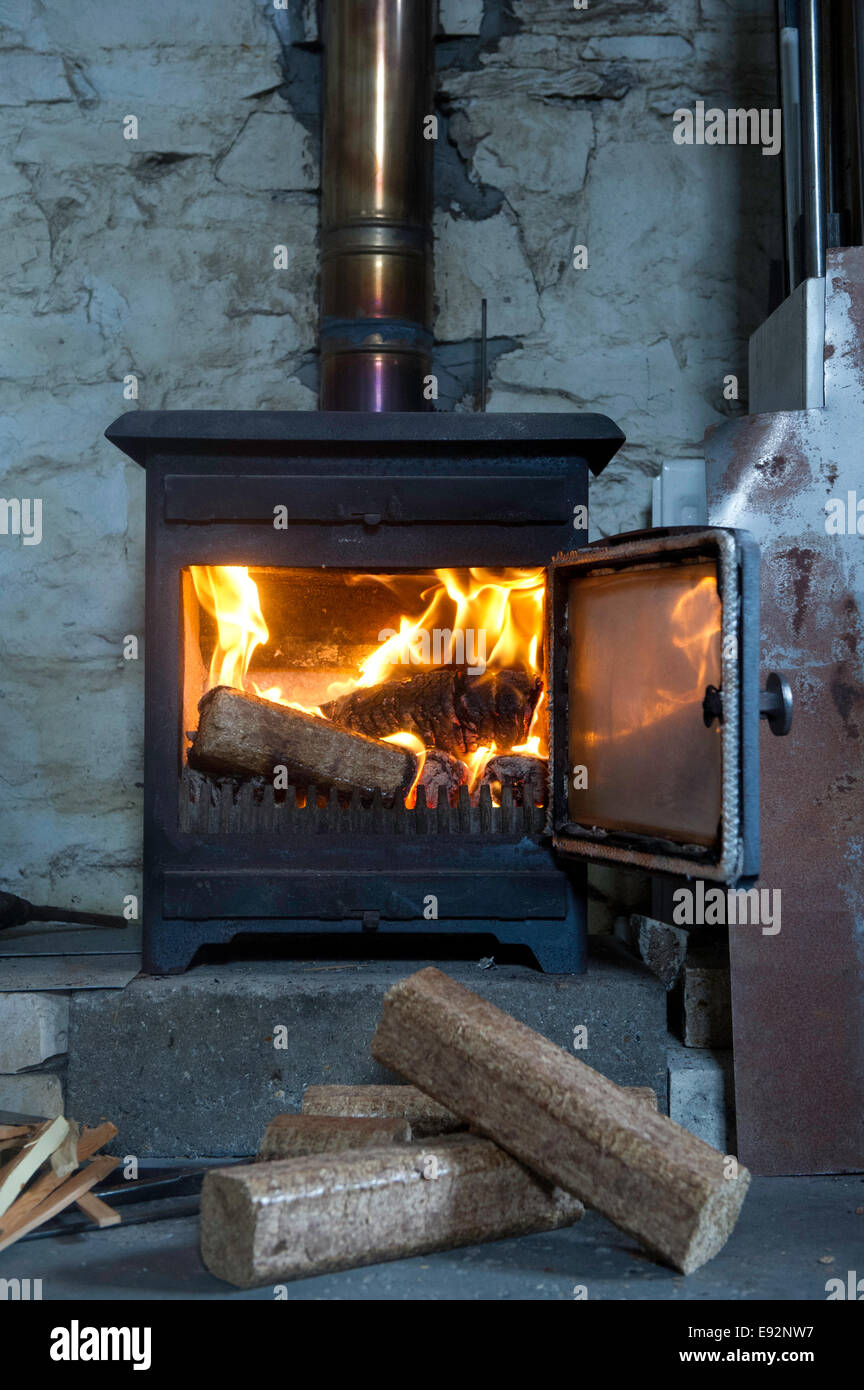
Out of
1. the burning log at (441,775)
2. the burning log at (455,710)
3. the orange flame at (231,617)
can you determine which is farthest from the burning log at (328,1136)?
Result: the orange flame at (231,617)

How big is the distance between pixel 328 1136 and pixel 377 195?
1.85m

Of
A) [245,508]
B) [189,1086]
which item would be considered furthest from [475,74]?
[189,1086]

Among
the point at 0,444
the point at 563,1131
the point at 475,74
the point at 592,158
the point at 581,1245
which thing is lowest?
the point at 581,1245

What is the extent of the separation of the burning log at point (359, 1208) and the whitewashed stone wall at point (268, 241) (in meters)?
1.35

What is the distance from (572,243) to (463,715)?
3.91ft

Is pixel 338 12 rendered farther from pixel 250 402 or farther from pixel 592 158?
pixel 250 402

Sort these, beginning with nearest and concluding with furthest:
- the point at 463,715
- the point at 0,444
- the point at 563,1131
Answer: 1. the point at 563,1131
2. the point at 463,715
3. the point at 0,444

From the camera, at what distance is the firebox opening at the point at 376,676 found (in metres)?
2.19

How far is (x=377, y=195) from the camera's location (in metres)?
2.59

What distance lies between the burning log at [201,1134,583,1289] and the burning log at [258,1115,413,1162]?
65mm

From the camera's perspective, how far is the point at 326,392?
8.25 feet

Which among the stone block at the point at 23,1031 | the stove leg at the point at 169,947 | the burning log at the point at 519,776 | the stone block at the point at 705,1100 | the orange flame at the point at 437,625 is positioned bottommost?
the stone block at the point at 705,1100

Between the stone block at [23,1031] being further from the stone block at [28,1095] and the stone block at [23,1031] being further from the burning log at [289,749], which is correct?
the burning log at [289,749]

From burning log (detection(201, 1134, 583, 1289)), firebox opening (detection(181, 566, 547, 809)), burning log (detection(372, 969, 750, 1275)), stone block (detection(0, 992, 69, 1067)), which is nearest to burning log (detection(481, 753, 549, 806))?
firebox opening (detection(181, 566, 547, 809))
